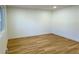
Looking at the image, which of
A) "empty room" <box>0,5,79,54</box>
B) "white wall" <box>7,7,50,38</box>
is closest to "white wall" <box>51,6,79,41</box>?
"empty room" <box>0,5,79,54</box>

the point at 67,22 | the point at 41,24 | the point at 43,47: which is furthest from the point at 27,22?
the point at 43,47

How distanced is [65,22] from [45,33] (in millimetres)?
1449

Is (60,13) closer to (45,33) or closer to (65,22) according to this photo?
(65,22)

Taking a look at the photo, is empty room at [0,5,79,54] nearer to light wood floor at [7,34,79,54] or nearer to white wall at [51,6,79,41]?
white wall at [51,6,79,41]

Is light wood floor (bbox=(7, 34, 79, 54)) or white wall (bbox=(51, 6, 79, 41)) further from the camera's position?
white wall (bbox=(51, 6, 79, 41))

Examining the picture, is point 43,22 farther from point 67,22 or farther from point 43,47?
point 43,47

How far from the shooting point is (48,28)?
18.0 ft

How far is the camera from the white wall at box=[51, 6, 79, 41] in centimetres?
363

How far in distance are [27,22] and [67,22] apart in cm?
195

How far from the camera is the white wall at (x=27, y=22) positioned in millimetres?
4163

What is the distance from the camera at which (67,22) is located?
411 cm

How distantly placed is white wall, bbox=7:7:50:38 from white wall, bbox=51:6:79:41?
0.57 metres

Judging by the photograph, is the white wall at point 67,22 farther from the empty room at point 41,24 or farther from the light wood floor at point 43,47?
the light wood floor at point 43,47
